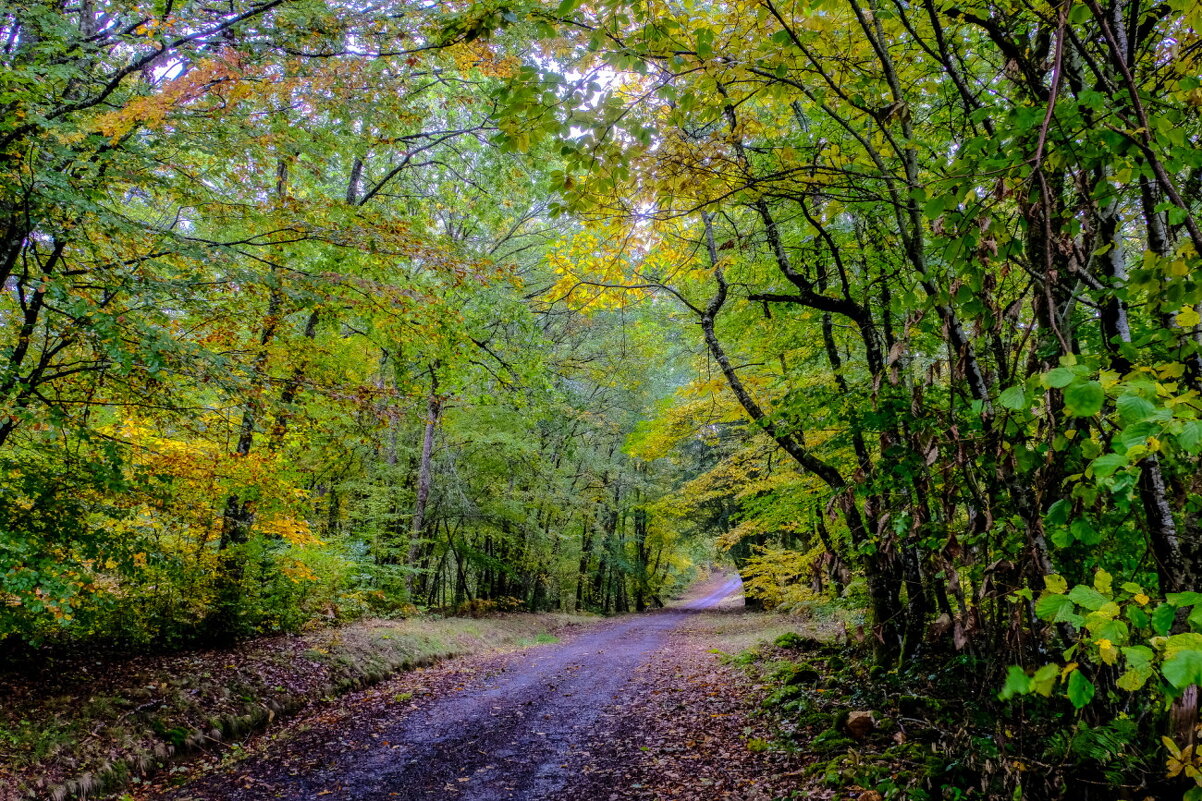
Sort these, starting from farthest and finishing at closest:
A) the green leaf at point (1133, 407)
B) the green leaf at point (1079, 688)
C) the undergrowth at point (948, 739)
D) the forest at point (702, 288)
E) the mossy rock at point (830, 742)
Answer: the mossy rock at point (830, 742) → the undergrowth at point (948, 739) → the forest at point (702, 288) → the green leaf at point (1079, 688) → the green leaf at point (1133, 407)

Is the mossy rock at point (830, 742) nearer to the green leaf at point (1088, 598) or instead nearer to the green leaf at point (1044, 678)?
the green leaf at point (1044, 678)

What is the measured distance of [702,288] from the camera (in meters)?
9.09

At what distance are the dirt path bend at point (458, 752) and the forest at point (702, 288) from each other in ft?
7.94

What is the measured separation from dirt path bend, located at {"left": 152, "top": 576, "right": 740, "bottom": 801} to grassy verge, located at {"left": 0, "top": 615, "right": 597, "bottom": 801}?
2.19 ft

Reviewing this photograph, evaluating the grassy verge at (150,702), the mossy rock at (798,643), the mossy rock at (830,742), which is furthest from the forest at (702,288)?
the mossy rock at (798,643)

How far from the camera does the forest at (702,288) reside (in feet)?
7.45

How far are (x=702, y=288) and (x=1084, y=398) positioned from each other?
781cm

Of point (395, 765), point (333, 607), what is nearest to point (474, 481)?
point (333, 607)

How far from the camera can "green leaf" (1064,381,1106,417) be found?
1.45m

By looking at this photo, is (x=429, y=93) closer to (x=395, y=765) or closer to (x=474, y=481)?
(x=395, y=765)

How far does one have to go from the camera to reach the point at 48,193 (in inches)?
169

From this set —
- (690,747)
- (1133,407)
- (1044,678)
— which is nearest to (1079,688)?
(1044,678)

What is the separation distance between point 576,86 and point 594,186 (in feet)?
1.64

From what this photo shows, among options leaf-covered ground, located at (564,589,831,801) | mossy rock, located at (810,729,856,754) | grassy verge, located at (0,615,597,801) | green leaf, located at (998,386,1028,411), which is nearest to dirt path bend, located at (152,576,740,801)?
leaf-covered ground, located at (564,589,831,801)
